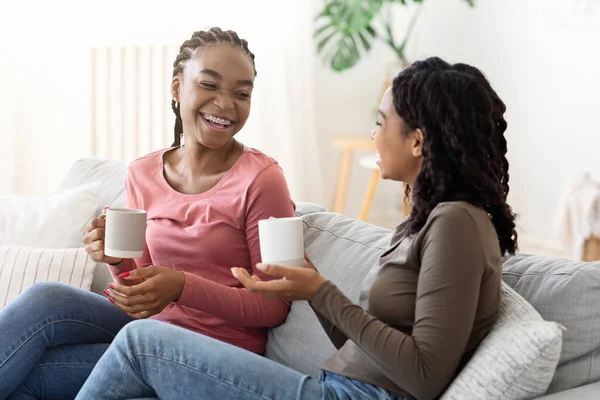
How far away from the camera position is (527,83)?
4566mm

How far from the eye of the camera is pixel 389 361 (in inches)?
49.7

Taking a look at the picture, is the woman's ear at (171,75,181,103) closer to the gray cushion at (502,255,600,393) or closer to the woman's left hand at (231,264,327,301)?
the woman's left hand at (231,264,327,301)

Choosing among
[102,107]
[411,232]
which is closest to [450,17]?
[102,107]

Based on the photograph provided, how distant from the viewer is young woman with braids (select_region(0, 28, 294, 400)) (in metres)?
1.74

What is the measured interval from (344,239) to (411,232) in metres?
0.46

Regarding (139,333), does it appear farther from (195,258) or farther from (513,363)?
(513,363)

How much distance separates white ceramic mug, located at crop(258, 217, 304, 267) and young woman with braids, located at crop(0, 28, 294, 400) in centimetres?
43

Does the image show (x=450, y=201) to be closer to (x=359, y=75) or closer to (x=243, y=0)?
(x=243, y=0)

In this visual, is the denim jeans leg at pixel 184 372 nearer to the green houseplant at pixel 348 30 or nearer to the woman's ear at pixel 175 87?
the woman's ear at pixel 175 87

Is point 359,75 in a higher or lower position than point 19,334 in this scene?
higher

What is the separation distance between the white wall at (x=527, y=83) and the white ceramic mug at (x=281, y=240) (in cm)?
326

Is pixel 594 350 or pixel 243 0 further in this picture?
pixel 243 0

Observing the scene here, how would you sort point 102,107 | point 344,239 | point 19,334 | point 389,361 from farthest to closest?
point 102,107, point 344,239, point 19,334, point 389,361

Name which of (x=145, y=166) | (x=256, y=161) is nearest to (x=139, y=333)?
(x=256, y=161)
